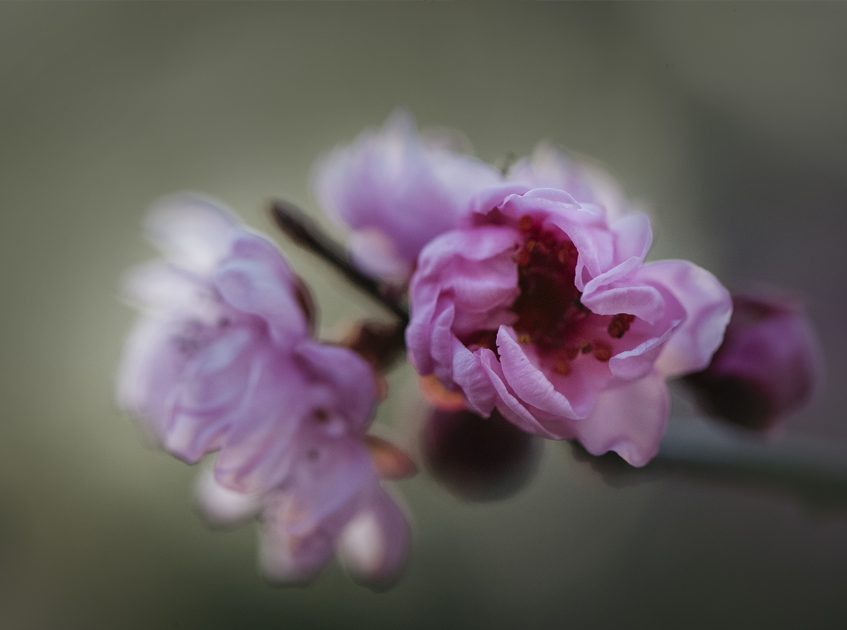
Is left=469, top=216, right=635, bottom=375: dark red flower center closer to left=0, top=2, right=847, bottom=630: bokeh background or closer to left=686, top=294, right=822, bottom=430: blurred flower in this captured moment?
left=686, top=294, right=822, bottom=430: blurred flower

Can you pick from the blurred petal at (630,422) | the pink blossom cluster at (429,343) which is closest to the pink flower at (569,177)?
the pink blossom cluster at (429,343)

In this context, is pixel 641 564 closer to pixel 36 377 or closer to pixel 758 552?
pixel 758 552

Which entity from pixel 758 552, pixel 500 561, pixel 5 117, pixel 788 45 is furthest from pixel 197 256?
pixel 788 45

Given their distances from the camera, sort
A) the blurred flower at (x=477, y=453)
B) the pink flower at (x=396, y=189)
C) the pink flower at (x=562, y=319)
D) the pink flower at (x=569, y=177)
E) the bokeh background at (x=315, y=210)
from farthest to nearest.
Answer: the bokeh background at (x=315, y=210) < the blurred flower at (x=477, y=453) < the pink flower at (x=396, y=189) < the pink flower at (x=569, y=177) < the pink flower at (x=562, y=319)

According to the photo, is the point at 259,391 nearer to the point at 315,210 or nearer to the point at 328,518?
the point at 328,518

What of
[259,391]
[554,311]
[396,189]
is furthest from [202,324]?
[554,311]

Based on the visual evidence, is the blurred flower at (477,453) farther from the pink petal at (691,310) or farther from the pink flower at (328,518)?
the pink petal at (691,310)

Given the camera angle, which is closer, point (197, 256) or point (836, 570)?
point (197, 256)
